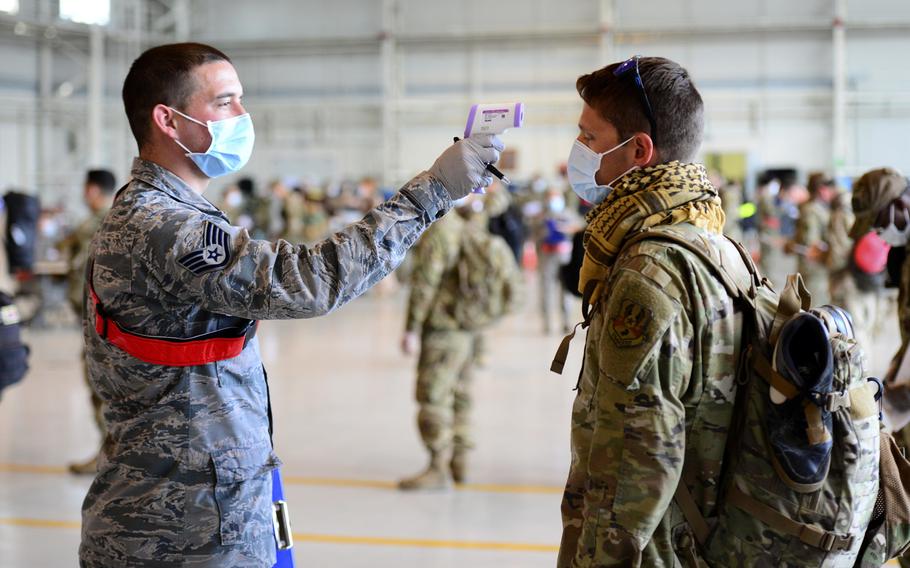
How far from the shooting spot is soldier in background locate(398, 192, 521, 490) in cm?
552

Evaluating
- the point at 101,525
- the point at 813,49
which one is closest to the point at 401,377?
the point at 101,525

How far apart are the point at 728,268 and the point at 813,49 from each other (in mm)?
21245

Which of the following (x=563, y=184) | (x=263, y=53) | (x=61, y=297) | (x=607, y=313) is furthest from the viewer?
(x=263, y=53)

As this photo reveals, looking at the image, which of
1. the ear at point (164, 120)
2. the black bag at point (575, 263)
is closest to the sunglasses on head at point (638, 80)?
the ear at point (164, 120)

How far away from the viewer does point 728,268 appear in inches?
75.2

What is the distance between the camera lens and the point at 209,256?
1867 mm

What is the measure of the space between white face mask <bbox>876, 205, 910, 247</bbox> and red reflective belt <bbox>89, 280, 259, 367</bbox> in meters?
2.58

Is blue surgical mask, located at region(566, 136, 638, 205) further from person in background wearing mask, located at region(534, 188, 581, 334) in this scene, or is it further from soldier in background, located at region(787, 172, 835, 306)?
person in background wearing mask, located at region(534, 188, 581, 334)

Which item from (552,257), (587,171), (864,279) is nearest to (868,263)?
(864,279)

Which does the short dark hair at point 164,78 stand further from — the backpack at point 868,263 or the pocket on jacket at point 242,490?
the backpack at point 868,263

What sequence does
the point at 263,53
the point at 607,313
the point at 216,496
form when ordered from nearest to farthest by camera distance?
the point at 607,313 < the point at 216,496 < the point at 263,53

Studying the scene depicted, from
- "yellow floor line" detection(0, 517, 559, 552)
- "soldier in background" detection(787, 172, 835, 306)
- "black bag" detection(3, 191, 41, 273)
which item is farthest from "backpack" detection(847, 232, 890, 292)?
"black bag" detection(3, 191, 41, 273)

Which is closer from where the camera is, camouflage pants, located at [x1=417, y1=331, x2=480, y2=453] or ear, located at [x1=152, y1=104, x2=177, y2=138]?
ear, located at [x1=152, y1=104, x2=177, y2=138]

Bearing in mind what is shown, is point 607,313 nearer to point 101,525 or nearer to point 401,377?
point 101,525
